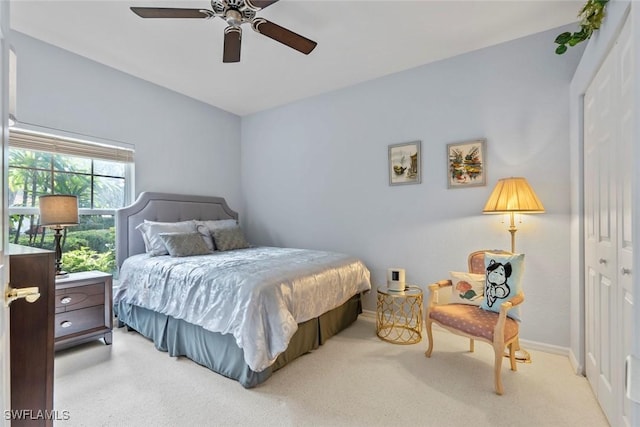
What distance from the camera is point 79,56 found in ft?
10.0

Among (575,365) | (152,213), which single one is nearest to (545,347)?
(575,365)

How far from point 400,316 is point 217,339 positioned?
198cm

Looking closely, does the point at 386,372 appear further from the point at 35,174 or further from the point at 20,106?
the point at 20,106

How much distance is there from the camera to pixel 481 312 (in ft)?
7.61

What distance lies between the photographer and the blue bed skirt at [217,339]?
7.07ft

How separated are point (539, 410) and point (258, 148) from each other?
4261 millimetres

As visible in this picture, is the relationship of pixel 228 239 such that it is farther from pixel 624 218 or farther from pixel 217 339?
pixel 624 218

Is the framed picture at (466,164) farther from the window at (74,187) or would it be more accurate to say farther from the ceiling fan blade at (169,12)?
the window at (74,187)

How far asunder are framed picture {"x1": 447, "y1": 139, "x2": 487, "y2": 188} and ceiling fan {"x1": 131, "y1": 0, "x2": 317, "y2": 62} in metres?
1.76

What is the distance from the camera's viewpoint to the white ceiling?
2375 millimetres

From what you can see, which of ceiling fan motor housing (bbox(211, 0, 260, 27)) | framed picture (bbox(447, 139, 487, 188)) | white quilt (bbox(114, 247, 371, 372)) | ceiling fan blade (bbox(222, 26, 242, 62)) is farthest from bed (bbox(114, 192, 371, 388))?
ceiling fan motor housing (bbox(211, 0, 260, 27))

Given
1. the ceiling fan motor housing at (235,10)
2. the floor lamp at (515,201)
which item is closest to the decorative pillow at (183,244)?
the ceiling fan motor housing at (235,10)

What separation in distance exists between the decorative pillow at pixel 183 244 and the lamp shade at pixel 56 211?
81 centimetres

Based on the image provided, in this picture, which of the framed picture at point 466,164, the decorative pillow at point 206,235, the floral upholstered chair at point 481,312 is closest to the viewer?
the floral upholstered chair at point 481,312
